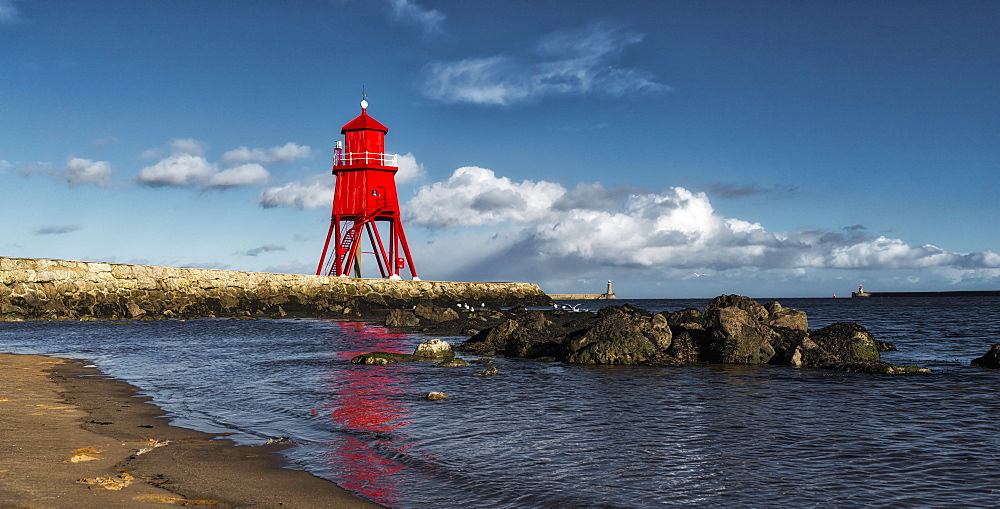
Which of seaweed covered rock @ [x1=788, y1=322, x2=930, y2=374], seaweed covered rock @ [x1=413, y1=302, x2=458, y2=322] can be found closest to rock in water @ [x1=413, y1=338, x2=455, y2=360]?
seaweed covered rock @ [x1=788, y1=322, x2=930, y2=374]

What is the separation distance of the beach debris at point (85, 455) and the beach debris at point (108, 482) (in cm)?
106

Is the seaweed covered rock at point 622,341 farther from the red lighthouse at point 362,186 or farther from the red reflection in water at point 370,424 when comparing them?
the red lighthouse at point 362,186

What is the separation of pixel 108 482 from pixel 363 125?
55666mm

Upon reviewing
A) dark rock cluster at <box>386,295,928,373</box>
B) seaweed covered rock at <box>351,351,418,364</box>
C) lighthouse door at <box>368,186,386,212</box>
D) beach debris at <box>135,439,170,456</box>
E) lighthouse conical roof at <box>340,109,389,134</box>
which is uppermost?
lighthouse conical roof at <box>340,109,389,134</box>

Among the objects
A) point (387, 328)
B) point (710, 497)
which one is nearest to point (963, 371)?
point (710, 497)

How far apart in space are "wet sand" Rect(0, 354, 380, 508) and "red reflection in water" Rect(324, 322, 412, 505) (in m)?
0.42

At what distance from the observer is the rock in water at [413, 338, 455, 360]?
20250mm

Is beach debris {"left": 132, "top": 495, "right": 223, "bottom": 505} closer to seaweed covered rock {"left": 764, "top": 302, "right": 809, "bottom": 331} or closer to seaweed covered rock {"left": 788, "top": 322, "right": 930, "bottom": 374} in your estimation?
seaweed covered rock {"left": 788, "top": 322, "right": 930, "bottom": 374}

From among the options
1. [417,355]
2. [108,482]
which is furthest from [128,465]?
[417,355]

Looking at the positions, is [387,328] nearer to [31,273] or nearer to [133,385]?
[133,385]

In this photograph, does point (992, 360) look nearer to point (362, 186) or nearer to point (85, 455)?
point (85, 455)

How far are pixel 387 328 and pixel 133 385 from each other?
21.0 metres

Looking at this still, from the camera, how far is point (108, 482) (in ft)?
22.5

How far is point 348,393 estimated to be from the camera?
13992mm
